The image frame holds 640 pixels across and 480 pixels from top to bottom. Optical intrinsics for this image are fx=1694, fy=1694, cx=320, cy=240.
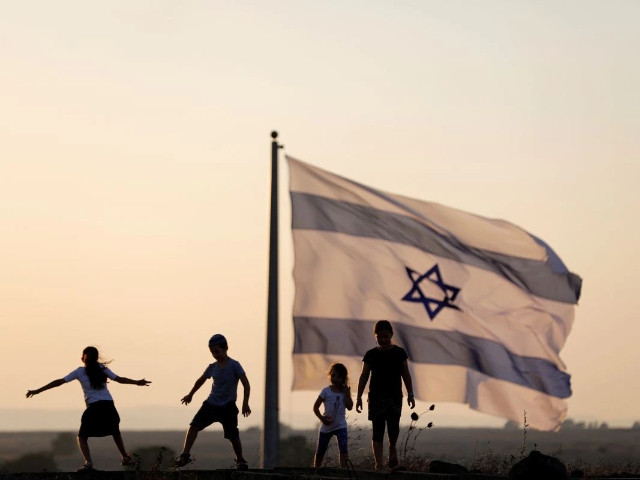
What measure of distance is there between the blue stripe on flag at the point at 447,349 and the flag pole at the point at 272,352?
742 millimetres

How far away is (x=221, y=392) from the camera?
19703 millimetres

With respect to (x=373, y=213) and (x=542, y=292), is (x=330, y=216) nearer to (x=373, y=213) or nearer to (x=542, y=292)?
(x=373, y=213)

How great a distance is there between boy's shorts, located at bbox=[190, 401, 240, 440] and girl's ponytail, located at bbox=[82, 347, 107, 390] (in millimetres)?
1181

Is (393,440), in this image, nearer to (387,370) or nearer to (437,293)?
(387,370)

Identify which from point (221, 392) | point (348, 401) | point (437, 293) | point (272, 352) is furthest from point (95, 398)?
point (437, 293)

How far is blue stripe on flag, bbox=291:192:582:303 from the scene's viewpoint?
80.9ft

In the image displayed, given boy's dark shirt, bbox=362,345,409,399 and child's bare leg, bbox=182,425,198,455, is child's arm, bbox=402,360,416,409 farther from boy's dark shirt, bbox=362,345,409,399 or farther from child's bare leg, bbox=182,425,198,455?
child's bare leg, bbox=182,425,198,455

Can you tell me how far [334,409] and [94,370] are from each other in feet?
9.31

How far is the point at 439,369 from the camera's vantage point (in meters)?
24.2

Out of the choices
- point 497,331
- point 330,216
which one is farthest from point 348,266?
point 497,331

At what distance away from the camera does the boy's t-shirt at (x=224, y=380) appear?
19.7 m

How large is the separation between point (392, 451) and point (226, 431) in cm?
211

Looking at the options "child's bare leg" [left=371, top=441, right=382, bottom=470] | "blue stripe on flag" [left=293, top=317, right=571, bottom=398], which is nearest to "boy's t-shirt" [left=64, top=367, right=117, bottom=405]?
"child's bare leg" [left=371, top=441, right=382, bottom=470]

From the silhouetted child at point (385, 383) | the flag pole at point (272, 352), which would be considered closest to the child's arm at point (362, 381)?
the silhouetted child at point (385, 383)
